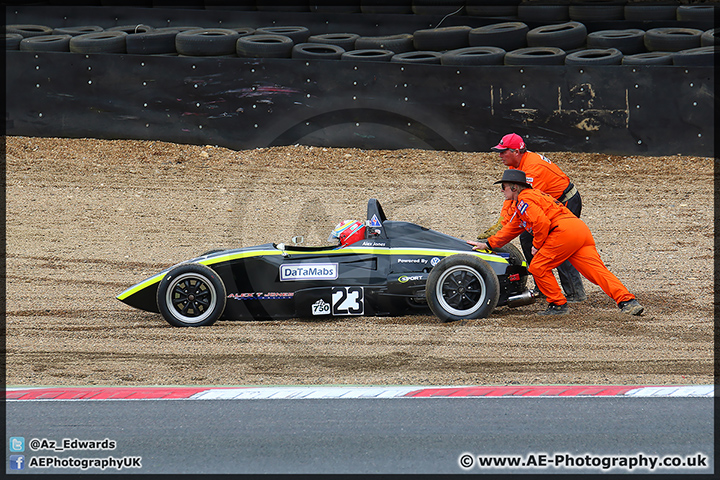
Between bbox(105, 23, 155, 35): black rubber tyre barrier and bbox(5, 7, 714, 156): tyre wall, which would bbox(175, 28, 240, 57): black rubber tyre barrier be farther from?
bbox(105, 23, 155, 35): black rubber tyre barrier

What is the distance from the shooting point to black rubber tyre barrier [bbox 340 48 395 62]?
14.1 meters

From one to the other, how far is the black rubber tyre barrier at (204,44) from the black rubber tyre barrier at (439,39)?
3312 mm

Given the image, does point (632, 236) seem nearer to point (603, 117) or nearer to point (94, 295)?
point (603, 117)

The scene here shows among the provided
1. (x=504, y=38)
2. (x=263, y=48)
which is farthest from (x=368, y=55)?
(x=504, y=38)

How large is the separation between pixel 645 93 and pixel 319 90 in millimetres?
5284

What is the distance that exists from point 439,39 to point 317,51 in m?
2.24

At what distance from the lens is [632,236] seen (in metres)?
11.3

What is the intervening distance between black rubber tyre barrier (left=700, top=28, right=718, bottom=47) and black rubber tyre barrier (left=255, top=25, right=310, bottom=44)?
7.02 metres

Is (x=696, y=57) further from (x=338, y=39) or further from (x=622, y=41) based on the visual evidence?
(x=338, y=39)

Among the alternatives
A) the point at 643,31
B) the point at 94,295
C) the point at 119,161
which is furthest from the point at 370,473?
the point at 643,31

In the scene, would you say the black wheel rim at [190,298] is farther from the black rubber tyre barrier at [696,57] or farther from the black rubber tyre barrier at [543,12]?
the black rubber tyre barrier at [543,12]

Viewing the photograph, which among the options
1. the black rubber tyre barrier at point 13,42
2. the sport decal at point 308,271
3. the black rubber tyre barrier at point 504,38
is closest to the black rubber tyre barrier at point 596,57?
the black rubber tyre barrier at point 504,38

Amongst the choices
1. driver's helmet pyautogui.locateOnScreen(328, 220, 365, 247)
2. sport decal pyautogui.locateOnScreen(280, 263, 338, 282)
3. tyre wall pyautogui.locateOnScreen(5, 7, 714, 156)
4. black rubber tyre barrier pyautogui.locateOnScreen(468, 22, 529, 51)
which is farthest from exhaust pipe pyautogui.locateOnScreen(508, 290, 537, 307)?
black rubber tyre barrier pyautogui.locateOnScreen(468, 22, 529, 51)

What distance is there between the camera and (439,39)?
15.0m
